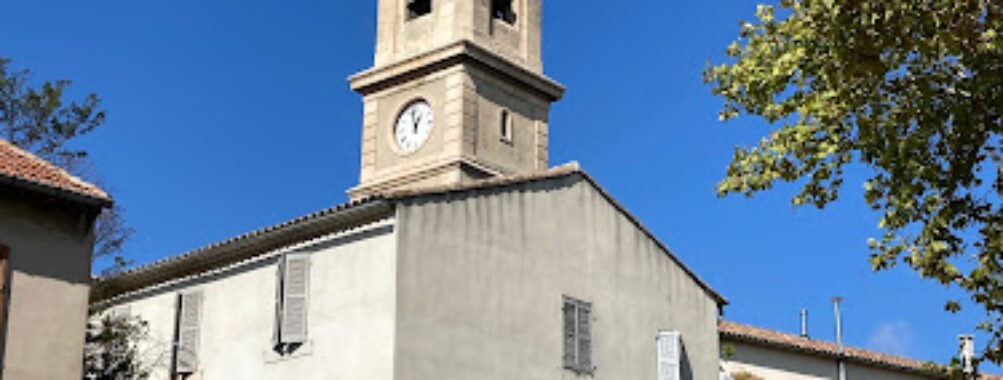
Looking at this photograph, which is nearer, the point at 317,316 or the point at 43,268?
the point at 43,268

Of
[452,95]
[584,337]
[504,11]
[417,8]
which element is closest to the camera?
[584,337]

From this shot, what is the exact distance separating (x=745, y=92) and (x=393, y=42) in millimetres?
21632

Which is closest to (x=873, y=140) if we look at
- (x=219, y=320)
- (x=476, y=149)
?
(x=219, y=320)

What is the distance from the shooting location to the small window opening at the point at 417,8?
39.2 metres

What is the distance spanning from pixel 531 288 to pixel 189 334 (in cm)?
551

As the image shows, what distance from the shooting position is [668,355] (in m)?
27.5

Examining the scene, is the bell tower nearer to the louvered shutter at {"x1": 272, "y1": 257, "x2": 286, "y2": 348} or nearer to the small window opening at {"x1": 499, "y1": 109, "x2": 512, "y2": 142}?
the small window opening at {"x1": 499, "y1": 109, "x2": 512, "y2": 142}

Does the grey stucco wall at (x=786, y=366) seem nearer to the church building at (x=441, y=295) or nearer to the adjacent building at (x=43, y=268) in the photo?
the church building at (x=441, y=295)

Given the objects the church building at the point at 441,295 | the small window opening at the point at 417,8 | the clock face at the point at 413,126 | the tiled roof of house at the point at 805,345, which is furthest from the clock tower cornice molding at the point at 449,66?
the church building at the point at 441,295

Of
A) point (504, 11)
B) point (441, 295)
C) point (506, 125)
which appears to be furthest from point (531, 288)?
point (504, 11)

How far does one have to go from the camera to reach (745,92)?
18.0m

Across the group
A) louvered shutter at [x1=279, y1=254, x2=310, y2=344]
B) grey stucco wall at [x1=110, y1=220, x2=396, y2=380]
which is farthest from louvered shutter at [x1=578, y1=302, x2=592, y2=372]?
louvered shutter at [x1=279, y1=254, x2=310, y2=344]

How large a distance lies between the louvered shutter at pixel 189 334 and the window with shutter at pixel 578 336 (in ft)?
19.3

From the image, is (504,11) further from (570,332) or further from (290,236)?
(290,236)
